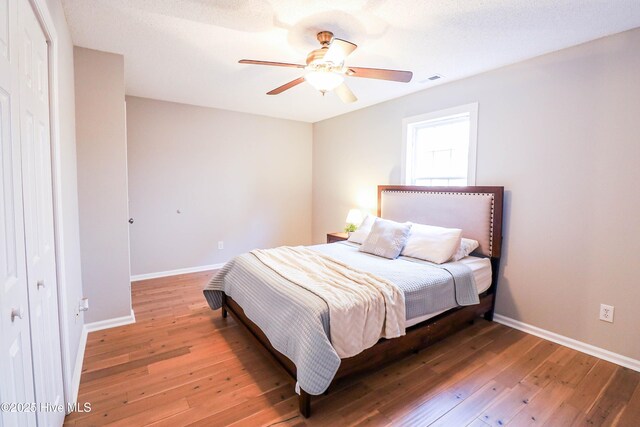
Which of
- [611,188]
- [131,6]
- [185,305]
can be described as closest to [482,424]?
[611,188]

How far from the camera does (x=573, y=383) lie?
208 centimetres

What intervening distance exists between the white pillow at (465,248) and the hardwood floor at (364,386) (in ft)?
2.34

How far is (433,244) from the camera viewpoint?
2.92 m

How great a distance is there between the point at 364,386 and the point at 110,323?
238 cm

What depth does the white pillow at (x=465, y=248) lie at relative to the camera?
9.48 ft

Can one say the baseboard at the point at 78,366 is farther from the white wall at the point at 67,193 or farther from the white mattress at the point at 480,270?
the white mattress at the point at 480,270

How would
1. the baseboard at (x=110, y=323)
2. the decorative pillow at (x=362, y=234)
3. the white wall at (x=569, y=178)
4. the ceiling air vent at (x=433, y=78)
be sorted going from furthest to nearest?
the decorative pillow at (x=362, y=234), the ceiling air vent at (x=433, y=78), the baseboard at (x=110, y=323), the white wall at (x=569, y=178)

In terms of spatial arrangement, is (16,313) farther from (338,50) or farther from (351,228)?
(351,228)

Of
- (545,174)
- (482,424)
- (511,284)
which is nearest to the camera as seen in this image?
(482,424)

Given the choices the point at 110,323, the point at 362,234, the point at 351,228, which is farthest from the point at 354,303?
the point at 351,228

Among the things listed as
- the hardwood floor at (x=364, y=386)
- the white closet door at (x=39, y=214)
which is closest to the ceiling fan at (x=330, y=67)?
the white closet door at (x=39, y=214)

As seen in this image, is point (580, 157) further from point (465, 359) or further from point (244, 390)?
point (244, 390)

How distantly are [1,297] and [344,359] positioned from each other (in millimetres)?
1598

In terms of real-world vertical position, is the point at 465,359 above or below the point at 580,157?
below
